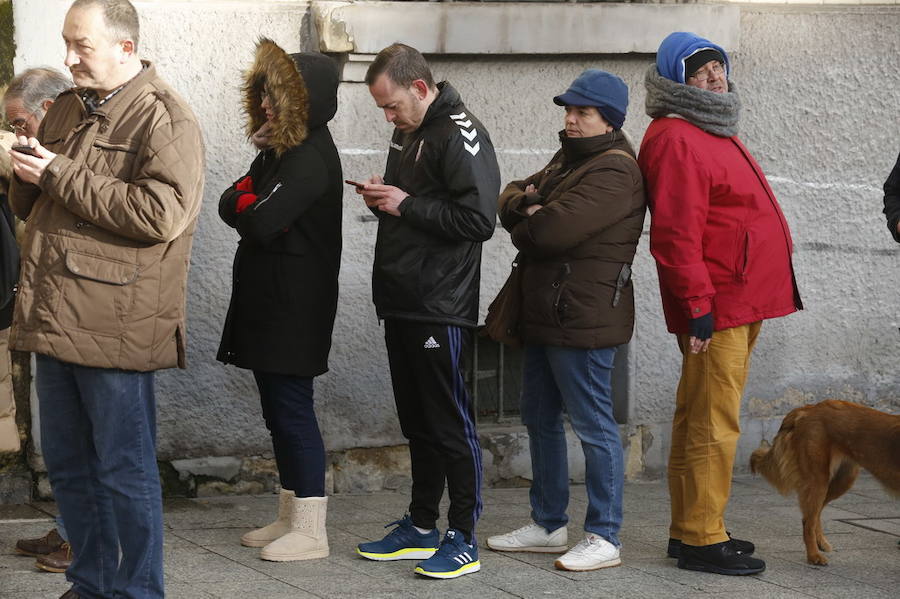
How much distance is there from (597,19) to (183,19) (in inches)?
76.0

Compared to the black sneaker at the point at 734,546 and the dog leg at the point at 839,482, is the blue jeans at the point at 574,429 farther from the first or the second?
the dog leg at the point at 839,482

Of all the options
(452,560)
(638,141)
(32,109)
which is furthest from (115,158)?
(638,141)

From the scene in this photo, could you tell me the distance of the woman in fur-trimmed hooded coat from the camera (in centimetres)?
490

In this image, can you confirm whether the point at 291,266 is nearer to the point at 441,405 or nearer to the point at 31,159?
the point at 441,405

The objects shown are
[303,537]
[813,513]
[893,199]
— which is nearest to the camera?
[303,537]

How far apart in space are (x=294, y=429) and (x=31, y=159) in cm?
171

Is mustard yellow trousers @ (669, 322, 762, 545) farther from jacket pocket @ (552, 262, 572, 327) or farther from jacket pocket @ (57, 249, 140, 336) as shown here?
jacket pocket @ (57, 249, 140, 336)

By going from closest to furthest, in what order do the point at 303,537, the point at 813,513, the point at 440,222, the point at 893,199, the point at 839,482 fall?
the point at 440,222 → the point at 303,537 → the point at 813,513 → the point at 839,482 → the point at 893,199

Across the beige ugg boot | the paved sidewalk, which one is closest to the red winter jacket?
the paved sidewalk

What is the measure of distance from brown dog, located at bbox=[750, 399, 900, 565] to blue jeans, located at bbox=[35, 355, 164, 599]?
102 inches

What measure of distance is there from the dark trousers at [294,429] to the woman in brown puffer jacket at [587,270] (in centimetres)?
88

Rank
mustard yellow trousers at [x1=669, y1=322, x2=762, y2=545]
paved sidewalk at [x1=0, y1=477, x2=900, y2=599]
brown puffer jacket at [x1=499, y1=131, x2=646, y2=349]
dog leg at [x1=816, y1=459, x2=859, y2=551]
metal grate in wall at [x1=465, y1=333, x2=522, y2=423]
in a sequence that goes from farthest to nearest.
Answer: metal grate in wall at [x1=465, y1=333, x2=522, y2=423] < dog leg at [x1=816, y1=459, x2=859, y2=551] < mustard yellow trousers at [x1=669, y1=322, x2=762, y2=545] < brown puffer jacket at [x1=499, y1=131, x2=646, y2=349] < paved sidewalk at [x1=0, y1=477, x2=900, y2=599]

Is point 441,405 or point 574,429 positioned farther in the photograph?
point 574,429

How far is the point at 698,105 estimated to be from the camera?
486cm
